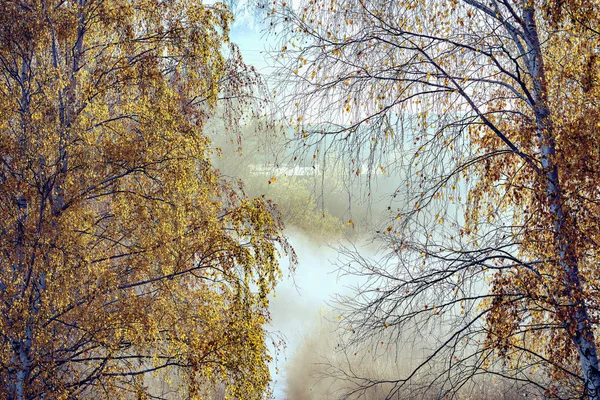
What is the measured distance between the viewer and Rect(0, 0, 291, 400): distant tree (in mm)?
4875

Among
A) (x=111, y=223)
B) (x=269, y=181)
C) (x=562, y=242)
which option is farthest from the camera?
(x=111, y=223)

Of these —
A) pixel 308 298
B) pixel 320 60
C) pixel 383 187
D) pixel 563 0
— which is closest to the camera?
pixel 563 0

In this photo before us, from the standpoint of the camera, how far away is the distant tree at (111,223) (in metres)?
4.88

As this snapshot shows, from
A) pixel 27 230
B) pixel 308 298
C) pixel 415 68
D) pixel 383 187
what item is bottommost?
pixel 308 298

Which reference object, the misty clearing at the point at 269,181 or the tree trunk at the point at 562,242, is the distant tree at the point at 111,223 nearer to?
the misty clearing at the point at 269,181

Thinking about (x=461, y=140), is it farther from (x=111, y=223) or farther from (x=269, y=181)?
(x=111, y=223)

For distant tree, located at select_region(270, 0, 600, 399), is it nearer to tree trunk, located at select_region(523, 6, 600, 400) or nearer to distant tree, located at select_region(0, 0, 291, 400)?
tree trunk, located at select_region(523, 6, 600, 400)

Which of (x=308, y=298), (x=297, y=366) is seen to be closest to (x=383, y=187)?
(x=308, y=298)

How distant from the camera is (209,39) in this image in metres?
5.76

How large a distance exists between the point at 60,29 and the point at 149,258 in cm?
217

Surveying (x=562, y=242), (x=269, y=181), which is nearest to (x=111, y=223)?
(x=269, y=181)

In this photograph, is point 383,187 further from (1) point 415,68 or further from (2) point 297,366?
(1) point 415,68

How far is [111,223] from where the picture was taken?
5836 mm

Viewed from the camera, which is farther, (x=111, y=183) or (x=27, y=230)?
(x=111, y=183)
